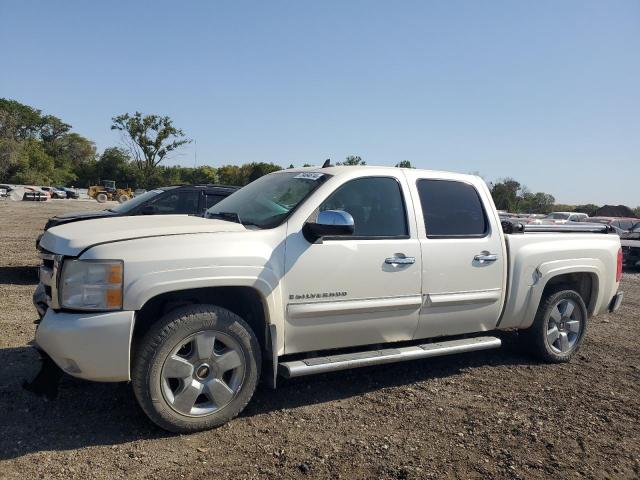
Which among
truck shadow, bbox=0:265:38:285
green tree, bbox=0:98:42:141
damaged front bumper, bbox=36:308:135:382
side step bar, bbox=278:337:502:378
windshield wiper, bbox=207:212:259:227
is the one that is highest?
green tree, bbox=0:98:42:141

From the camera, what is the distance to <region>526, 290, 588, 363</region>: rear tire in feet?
16.8

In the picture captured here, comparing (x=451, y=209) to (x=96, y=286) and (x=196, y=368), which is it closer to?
(x=196, y=368)

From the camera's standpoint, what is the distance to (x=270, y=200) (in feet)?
13.9

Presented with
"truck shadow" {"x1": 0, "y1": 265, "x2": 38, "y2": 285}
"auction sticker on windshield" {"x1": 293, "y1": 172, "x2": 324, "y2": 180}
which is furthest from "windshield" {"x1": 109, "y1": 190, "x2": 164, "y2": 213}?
"auction sticker on windshield" {"x1": 293, "y1": 172, "x2": 324, "y2": 180}

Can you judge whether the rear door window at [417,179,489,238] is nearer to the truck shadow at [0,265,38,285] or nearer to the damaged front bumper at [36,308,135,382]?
the damaged front bumper at [36,308,135,382]

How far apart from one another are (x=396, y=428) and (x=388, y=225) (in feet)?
5.08

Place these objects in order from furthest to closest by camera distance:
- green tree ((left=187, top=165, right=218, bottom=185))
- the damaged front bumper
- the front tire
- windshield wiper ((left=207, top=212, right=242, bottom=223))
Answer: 1. green tree ((left=187, top=165, right=218, bottom=185))
2. windshield wiper ((left=207, top=212, right=242, bottom=223))
3. the front tire
4. the damaged front bumper

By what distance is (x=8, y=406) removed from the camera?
367 cm

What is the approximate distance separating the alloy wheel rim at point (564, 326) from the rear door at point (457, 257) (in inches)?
33.1

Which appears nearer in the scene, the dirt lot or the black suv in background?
the dirt lot

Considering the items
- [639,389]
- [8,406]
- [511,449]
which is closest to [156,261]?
[8,406]

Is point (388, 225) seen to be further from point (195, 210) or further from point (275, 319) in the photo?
point (195, 210)

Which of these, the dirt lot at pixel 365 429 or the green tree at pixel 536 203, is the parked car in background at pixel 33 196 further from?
the dirt lot at pixel 365 429

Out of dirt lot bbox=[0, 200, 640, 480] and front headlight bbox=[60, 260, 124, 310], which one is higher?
front headlight bbox=[60, 260, 124, 310]
